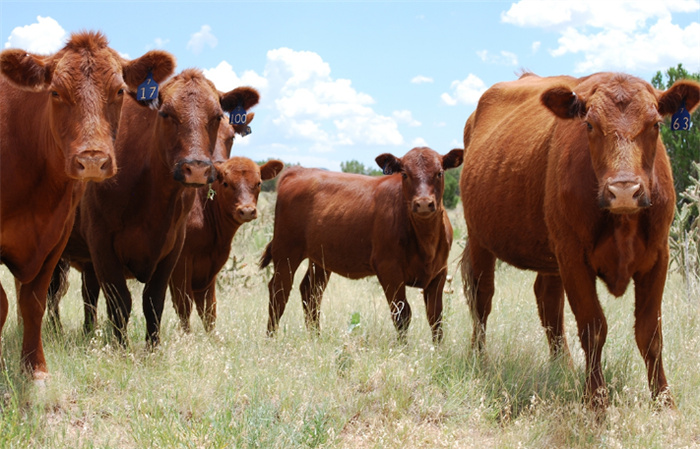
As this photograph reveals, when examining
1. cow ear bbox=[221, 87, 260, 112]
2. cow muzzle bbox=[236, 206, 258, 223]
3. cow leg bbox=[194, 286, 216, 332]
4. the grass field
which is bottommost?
the grass field

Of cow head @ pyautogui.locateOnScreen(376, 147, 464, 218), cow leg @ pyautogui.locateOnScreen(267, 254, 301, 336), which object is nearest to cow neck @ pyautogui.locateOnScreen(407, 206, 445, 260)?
cow head @ pyautogui.locateOnScreen(376, 147, 464, 218)

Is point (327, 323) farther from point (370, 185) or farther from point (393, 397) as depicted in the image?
point (393, 397)

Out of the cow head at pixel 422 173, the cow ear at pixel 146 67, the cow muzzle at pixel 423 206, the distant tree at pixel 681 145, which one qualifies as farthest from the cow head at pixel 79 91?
the distant tree at pixel 681 145

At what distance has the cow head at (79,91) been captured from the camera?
431cm

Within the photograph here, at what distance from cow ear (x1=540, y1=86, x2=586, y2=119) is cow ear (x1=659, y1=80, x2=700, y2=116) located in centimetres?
51

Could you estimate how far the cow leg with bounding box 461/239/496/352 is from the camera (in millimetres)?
6859

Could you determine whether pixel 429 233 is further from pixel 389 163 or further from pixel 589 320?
pixel 589 320

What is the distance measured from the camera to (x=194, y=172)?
539 centimetres

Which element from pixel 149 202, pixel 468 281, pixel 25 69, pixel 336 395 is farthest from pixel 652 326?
pixel 25 69

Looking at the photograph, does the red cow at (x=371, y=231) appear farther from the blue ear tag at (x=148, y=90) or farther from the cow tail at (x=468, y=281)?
the blue ear tag at (x=148, y=90)

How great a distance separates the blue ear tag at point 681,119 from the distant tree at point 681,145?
651 cm

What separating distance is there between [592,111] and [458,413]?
211 cm

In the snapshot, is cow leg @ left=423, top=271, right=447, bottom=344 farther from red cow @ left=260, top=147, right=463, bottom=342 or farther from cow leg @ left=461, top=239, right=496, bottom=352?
cow leg @ left=461, top=239, right=496, bottom=352

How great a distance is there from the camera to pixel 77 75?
4586mm
